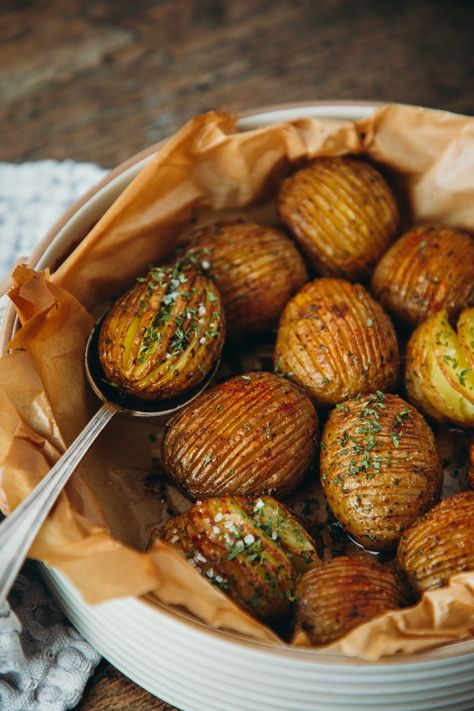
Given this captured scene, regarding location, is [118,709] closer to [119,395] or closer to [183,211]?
[119,395]

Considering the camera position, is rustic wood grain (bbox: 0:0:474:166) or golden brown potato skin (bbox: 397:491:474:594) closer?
golden brown potato skin (bbox: 397:491:474:594)

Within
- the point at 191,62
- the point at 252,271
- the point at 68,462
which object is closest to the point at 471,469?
the point at 252,271

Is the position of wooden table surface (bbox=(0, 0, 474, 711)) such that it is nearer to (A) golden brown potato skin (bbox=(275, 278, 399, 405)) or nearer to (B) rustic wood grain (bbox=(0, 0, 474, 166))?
(B) rustic wood grain (bbox=(0, 0, 474, 166))

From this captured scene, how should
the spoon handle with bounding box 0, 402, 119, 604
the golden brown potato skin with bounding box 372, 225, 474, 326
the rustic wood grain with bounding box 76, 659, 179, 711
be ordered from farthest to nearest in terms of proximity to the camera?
the golden brown potato skin with bounding box 372, 225, 474, 326
the rustic wood grain with bounding box 76, 659, 179, 711
the spoon handle with bounding box 0, 402, 119, 604

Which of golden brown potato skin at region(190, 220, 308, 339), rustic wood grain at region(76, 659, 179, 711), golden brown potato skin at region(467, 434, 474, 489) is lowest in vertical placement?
rustic wood grain at region(76, 659, 179, 711)

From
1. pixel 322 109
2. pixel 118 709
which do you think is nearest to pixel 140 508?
pixel 118 709

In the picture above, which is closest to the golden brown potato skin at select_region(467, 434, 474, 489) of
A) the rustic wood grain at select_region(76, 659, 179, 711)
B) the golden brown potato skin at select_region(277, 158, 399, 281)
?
the golden brown potato skin at select_region(277, 158, 399, 281)
